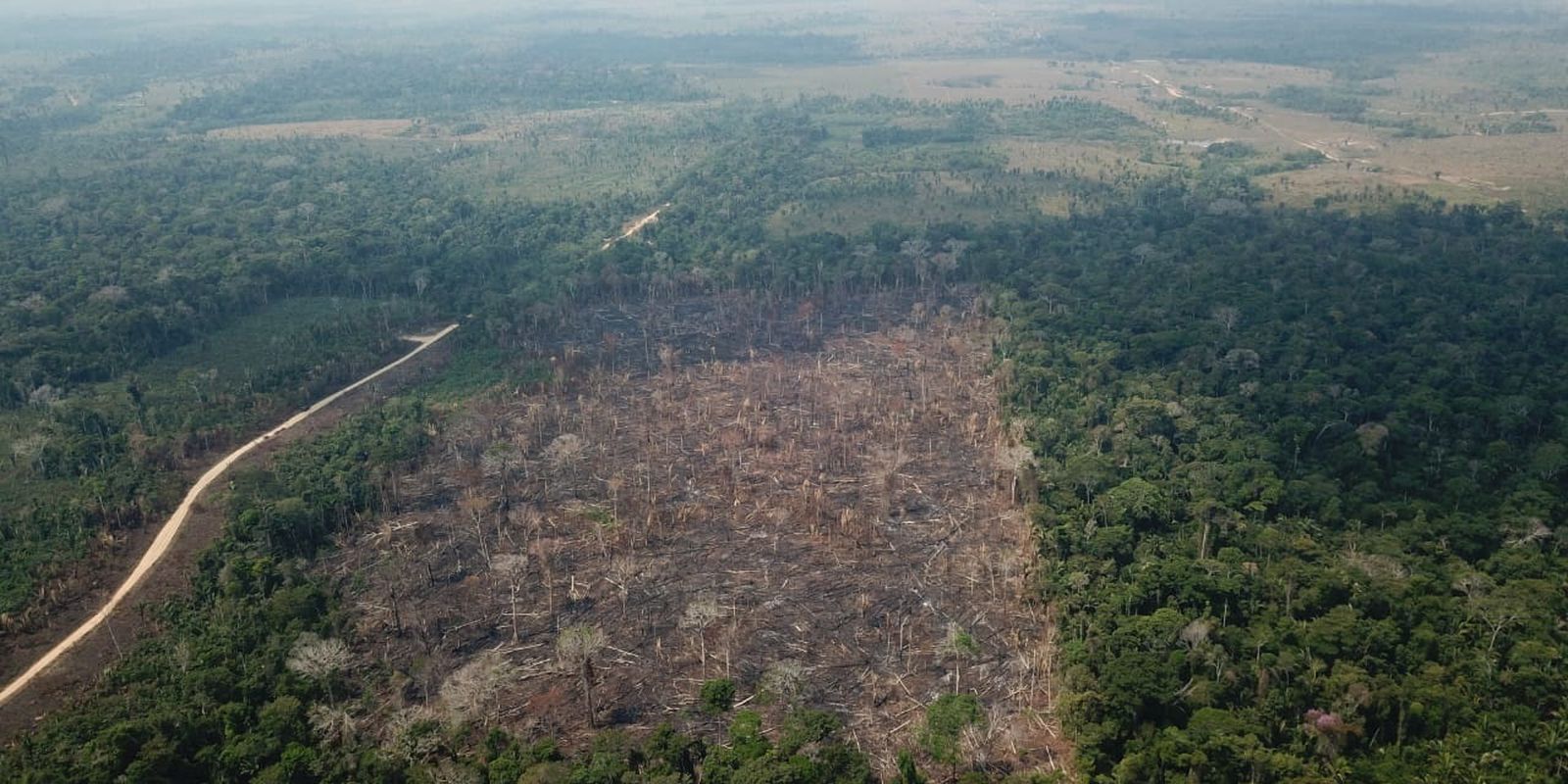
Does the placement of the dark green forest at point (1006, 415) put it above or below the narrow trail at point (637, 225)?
below

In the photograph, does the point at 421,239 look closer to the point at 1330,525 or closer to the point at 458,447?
the point at 458,447

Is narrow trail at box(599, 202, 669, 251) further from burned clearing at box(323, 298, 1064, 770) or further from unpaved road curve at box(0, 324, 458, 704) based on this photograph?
burned clearing at box(323, 298, 1064, 770)

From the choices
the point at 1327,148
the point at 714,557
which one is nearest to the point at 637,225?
the point at 714,557

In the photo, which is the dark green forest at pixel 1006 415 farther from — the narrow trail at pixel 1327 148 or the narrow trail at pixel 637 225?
the narrow trail at pixel 1327 148

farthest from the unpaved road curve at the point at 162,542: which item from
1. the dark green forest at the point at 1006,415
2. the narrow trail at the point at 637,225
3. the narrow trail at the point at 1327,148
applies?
the narrow trail at the point at 1327,148

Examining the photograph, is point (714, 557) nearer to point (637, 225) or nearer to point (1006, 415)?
point (1006, 415)

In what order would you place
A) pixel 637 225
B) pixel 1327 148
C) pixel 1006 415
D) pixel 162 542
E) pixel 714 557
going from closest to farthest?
1. pixel 714 557
2. pixel 162 542
3. pixel 1006 415
4. pixel 637 225
5. pixel 1327 148

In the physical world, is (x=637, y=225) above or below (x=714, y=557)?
above
